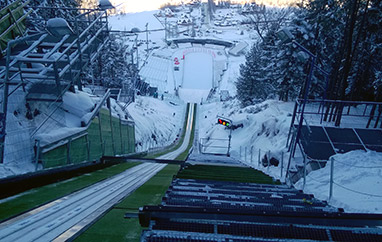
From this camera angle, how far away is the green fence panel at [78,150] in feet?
28.9

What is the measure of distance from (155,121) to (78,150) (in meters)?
27.7

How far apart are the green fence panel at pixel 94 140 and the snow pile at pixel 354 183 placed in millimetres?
8117

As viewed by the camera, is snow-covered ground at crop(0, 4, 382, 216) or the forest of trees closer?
snow-covered ground at crop(0, 4, 382, 216)

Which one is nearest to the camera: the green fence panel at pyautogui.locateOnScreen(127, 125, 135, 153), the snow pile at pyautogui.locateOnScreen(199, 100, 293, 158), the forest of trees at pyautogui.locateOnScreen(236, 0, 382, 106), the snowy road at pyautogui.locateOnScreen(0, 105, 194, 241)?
the snowy road at pyautogui.locateOnScreen(0, 105, 194, 241)

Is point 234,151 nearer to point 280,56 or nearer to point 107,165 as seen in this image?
point 280,56

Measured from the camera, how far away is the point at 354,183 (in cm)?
747

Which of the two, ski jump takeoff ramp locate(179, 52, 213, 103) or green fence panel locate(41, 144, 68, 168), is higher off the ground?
green fence panel locate(41, 144, 68, 168)

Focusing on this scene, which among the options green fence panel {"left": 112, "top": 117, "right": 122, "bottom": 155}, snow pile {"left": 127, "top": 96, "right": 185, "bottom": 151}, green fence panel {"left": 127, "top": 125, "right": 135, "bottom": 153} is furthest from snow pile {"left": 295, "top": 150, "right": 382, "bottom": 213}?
snow pile {"left": 127, "top": 96, "right": 185, "bottom": 151}

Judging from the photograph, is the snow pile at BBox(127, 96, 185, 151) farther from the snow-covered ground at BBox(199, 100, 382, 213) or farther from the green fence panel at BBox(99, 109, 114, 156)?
the snow-covered ground at BBox(199, 100, 382, 213)

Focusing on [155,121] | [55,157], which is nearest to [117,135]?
[55,157]

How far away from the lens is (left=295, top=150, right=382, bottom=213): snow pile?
5.99 meters

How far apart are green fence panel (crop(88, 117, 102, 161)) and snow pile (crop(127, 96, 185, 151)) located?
1176 cm

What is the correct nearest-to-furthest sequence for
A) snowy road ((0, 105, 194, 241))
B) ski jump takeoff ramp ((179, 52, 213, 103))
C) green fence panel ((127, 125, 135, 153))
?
1. snowy road ((0, 105, 194, 241))
2. green fence panel ((127, 125, 135, 153))
3. ski jump takeoff ramp ((179, 52, 213, 103))

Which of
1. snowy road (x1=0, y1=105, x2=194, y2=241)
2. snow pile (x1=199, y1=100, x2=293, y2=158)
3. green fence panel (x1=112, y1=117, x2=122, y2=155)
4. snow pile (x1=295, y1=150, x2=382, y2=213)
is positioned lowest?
snow pile (x1=199, y1=100, x2=293, y2=158)
